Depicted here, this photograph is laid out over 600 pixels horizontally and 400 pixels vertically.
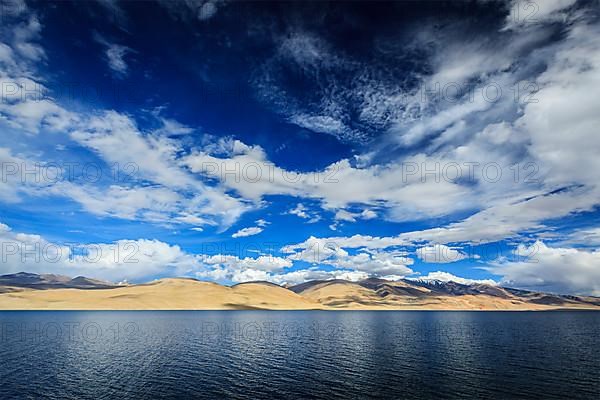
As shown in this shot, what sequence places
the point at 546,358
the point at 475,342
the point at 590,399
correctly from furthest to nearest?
the point at 475,342
the point at 546,358
the point at 590,399

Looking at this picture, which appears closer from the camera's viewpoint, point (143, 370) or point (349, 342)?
point (143, 370)

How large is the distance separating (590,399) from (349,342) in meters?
63.8

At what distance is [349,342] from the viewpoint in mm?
104750

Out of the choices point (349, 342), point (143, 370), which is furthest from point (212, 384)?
point (349, 342)

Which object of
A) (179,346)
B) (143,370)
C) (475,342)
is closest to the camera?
(143,370)

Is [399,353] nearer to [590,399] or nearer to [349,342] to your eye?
[349,342]

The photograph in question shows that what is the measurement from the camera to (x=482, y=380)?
56531mm

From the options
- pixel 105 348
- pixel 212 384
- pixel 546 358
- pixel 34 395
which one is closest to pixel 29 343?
pixel 105 348

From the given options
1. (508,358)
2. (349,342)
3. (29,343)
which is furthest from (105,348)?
(508,358)

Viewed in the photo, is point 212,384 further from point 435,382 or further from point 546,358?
point 546,358

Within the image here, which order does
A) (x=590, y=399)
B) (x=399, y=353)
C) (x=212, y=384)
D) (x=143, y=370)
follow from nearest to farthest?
(x=590, y=399) < (x=212, y=384) < (x=143, y=370) < (x=399, y=353)

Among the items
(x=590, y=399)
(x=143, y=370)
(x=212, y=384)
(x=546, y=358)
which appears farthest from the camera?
(x=546, y=358)

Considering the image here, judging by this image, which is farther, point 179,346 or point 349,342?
point 349,342

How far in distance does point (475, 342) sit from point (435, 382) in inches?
2282
